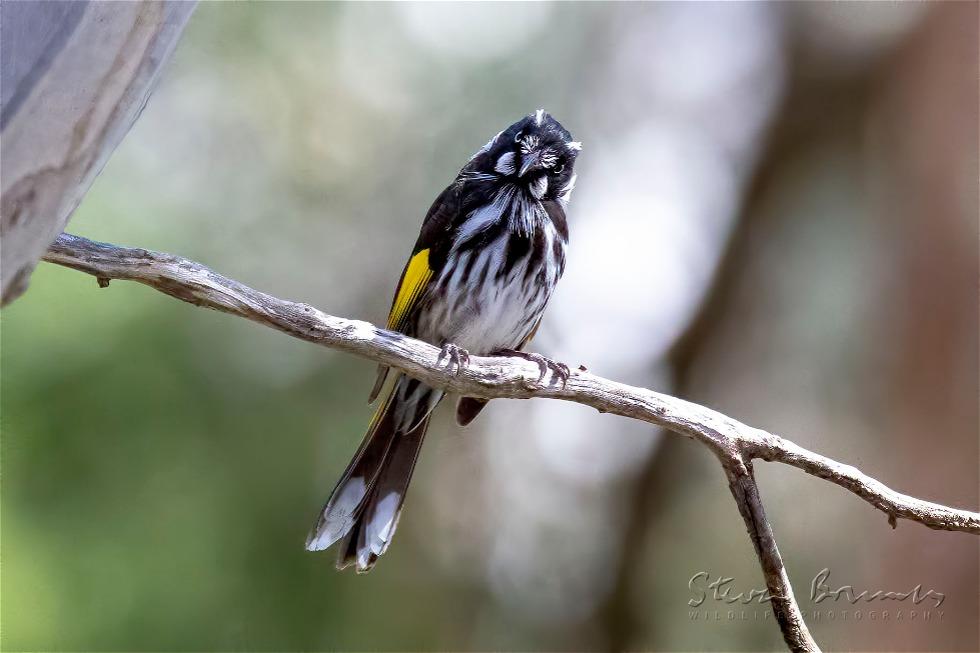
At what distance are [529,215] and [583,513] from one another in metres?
3.75

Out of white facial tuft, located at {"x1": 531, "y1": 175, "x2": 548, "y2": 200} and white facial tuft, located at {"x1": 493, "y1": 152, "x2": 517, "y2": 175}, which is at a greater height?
white facial tuft, located at {"x1": 493, "y1": 152, "x2": 517, "y2": 175}

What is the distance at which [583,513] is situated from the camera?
6.85 m

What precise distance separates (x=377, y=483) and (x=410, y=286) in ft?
2.63

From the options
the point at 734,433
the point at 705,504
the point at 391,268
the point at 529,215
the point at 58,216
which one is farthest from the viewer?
the point at 391,268

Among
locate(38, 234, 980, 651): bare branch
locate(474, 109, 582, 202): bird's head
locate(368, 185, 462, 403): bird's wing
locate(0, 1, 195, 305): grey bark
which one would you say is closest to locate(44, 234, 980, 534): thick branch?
locate(38, 234, 980, 651): bare branch

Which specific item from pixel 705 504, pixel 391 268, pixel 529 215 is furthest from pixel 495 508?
pixel 529 215

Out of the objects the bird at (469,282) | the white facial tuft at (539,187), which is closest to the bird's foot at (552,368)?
the bird at (469,282)

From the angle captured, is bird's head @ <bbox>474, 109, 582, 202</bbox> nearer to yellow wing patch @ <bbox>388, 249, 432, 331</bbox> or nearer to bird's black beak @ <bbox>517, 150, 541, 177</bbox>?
bird's black beak @ <bbox>517, 150, 541, 177</bbox>

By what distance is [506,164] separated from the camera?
366 centimetres

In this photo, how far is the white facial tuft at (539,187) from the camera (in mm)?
3638

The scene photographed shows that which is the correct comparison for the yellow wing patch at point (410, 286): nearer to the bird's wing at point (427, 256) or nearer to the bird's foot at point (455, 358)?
the bird's wing at point (427, 256)

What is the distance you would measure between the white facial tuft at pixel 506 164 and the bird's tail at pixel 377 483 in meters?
0.92

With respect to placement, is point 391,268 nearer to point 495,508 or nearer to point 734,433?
point 495,508

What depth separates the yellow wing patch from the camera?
3.73 metres
